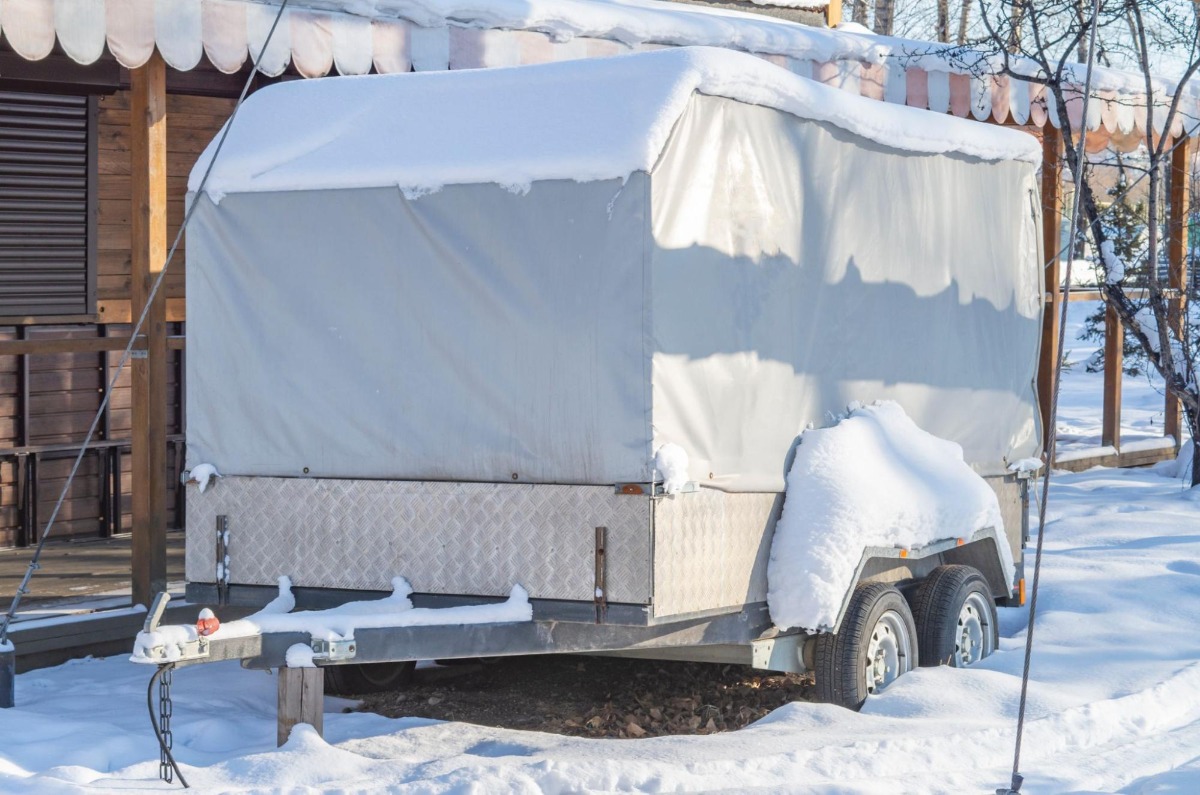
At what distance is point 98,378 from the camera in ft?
37.1

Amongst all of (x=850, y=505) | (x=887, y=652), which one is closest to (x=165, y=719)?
(x=850, y=505)

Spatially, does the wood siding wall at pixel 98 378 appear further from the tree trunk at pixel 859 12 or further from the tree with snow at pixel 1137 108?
the tree trunk at pixel 859 12

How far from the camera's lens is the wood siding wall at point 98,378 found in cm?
1075

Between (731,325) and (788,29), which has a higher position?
(788,29)

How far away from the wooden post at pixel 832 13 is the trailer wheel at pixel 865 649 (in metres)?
9.37

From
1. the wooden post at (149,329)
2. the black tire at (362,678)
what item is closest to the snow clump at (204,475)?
the black tire at (362,678)

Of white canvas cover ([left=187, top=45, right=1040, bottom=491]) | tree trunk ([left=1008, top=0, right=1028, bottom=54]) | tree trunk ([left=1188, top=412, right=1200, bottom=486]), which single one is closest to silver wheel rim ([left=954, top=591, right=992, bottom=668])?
white canvas cover ([left=187, top=45, right=1040, bottom=491])

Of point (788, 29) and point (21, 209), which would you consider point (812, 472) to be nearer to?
point (788, 29)

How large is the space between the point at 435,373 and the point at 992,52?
7632 mm

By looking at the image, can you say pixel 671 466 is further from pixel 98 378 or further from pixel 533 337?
pixel 98 378

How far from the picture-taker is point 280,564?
612cm

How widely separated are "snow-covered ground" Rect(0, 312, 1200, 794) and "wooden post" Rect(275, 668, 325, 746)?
9cm

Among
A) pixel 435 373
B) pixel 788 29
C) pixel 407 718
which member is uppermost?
pixel 788 29

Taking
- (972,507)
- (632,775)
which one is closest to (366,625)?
(632,775)
